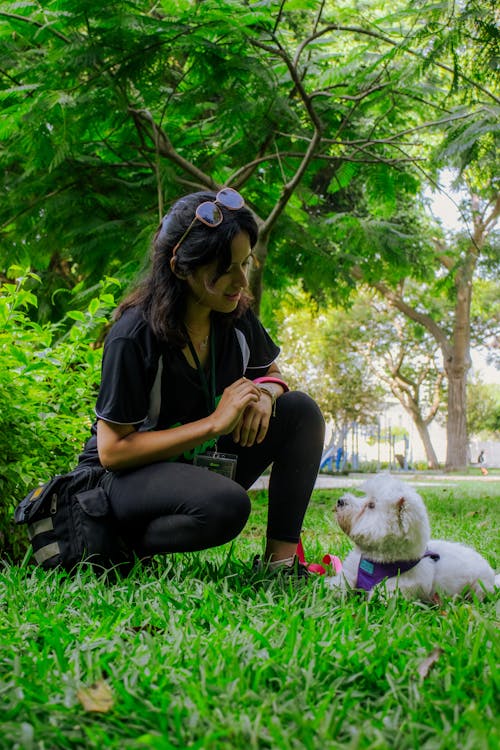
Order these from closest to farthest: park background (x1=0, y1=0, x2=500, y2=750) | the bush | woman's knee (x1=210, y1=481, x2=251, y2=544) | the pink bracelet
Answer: park background (x1=0, y1=0, x2=500, y2=750)
woman's knee (x1=210, y1=481, x2=251, y2=544)
the pink bracelet
the bush

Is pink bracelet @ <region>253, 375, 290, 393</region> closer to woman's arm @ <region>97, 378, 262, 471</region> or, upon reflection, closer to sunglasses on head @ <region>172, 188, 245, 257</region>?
woman's arm @ <region>97, 378, 262, 471</region>

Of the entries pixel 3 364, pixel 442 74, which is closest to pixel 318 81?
pixel 442 74

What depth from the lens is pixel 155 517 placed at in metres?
2.61

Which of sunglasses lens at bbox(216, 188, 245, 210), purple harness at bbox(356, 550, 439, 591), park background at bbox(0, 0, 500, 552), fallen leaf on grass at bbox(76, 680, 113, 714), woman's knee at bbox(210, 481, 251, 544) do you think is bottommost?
fallen leaf on grass at bbox(76, 680, 113, 714)

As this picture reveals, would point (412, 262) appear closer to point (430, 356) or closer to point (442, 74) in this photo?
point (442, 74)

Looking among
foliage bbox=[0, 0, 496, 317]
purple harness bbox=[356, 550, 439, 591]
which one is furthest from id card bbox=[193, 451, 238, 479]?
foliage bbox=[0, 0, 496, 317]

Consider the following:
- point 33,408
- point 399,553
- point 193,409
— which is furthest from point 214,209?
point 399,553

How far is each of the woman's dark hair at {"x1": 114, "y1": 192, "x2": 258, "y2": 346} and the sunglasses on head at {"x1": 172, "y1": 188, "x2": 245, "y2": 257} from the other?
0.04 feet

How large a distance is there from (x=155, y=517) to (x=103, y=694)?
1089mm

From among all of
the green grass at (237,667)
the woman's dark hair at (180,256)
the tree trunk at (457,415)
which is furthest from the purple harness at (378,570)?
the tree trunk at (457,415)

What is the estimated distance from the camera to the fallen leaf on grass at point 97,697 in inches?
58.4

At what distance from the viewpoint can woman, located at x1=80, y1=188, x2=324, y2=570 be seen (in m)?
2.53

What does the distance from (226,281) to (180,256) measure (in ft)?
0.65

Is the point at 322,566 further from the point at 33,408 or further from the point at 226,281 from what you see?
the point at 33,408
